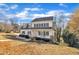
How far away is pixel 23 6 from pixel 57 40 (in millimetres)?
553

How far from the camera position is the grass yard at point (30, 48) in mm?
2666

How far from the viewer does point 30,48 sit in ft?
8.82

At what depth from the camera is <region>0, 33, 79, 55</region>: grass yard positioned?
8.75 feet

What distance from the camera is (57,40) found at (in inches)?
106

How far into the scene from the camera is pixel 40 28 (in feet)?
8.82

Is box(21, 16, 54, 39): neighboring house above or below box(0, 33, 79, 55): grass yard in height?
above

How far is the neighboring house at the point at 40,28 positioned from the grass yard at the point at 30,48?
12cm

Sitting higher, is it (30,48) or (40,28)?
(40,28)

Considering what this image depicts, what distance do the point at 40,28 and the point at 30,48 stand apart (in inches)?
10.1

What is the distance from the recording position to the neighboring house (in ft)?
8.78

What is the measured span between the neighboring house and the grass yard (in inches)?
4.6

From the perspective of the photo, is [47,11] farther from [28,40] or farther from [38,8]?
[28,40]

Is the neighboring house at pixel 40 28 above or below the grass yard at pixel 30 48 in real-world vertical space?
above

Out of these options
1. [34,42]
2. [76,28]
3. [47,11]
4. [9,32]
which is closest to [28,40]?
[34,42]
